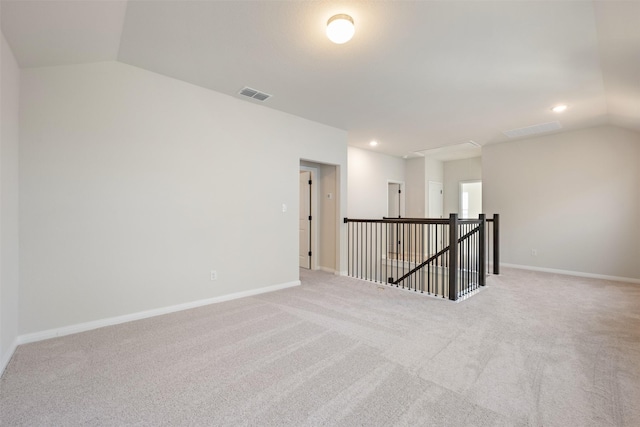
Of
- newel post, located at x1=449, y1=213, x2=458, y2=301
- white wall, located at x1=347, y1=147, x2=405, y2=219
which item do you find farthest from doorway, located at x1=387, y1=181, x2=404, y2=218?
newel post, located at x1=449, y1=213, x2=458, y2=301

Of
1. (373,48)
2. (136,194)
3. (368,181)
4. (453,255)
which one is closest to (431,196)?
(368,181)

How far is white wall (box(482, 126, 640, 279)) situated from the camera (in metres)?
4.61

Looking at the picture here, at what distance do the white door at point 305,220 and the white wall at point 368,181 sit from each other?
3.53 ft

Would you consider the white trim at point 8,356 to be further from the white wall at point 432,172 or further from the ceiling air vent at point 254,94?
the white wall at point 432,172

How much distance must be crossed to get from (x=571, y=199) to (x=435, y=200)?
317cm

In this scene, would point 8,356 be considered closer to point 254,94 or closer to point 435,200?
point 254,94

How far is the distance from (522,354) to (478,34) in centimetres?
257

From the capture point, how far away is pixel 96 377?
1920 mm

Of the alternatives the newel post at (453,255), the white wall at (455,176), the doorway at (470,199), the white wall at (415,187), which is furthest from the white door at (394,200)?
the newel post at (453,255)

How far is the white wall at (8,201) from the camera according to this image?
2008mm

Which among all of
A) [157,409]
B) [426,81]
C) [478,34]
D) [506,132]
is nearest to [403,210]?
[506,132]

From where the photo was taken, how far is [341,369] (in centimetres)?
200

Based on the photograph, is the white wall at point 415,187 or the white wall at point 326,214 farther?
the white wall at point 415,187

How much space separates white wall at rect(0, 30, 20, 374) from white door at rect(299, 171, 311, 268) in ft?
12.8
